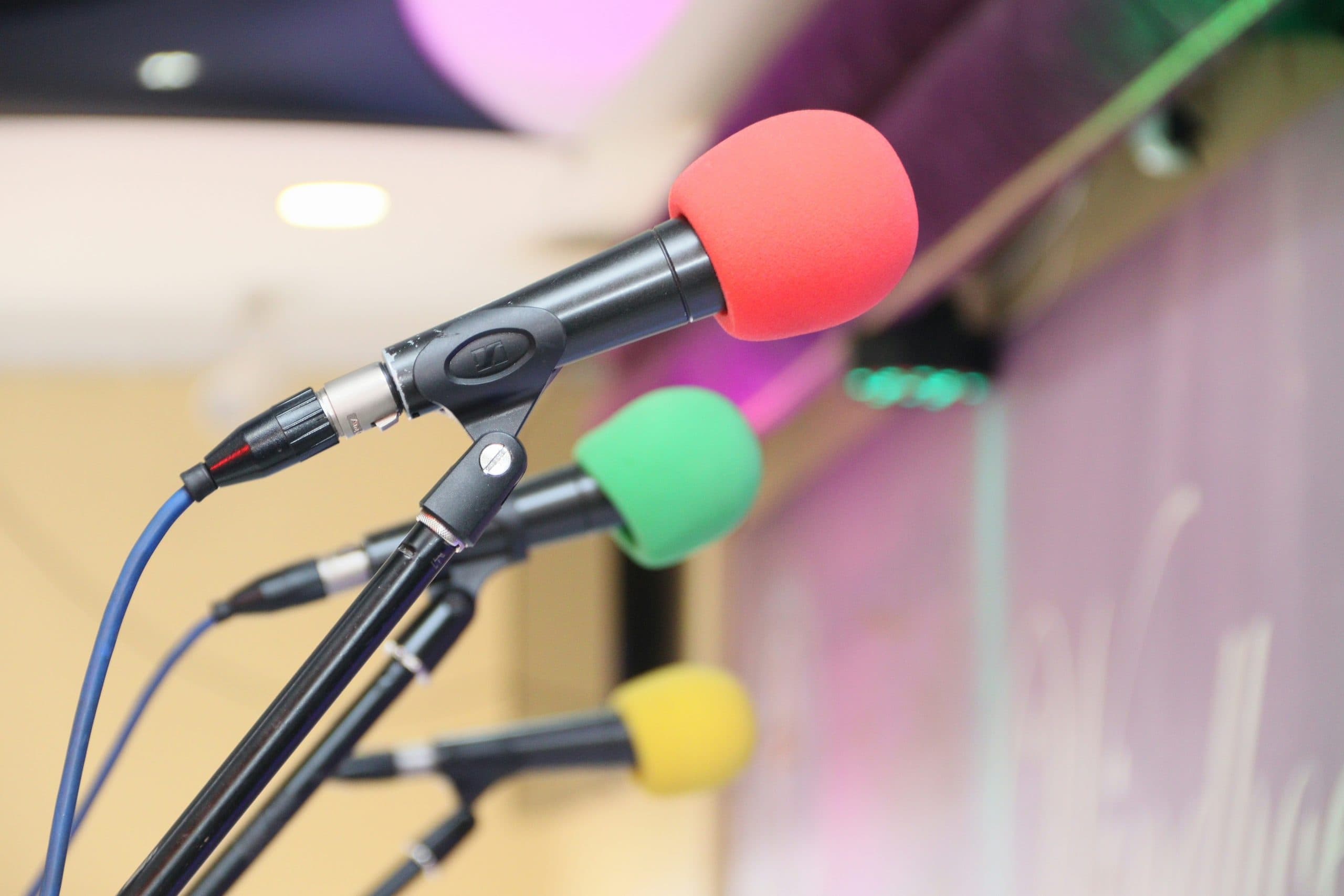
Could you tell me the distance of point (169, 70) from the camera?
157cm

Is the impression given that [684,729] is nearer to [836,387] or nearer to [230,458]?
[230,458]

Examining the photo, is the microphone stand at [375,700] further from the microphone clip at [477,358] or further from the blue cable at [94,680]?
the microphone clip at [477,358]

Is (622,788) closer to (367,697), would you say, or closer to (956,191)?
(956,191)

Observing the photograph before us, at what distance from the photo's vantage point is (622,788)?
322 centimetres

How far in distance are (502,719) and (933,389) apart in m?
2.16

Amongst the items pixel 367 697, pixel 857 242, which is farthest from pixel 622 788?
pixel 857 242

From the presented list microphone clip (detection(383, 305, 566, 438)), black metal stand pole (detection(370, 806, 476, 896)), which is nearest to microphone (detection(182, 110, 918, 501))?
microphone clip (detection(383, 305, 566, 438))

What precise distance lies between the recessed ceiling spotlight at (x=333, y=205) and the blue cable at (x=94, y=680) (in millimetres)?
1680

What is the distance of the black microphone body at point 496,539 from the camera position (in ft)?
2.43

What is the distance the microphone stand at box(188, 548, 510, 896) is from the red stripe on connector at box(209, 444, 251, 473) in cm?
22

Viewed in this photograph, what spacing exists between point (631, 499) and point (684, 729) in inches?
20.5

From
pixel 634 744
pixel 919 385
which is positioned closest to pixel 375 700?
pixel 634 744

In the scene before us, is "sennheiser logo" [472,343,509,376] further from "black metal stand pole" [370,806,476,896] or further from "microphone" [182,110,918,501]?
"black metal stand pole" [370,806,476,896]

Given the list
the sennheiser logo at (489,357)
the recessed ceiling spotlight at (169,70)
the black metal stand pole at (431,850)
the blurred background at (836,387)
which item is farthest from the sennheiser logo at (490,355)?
the recessed ceiling spotlight at (169,70)
